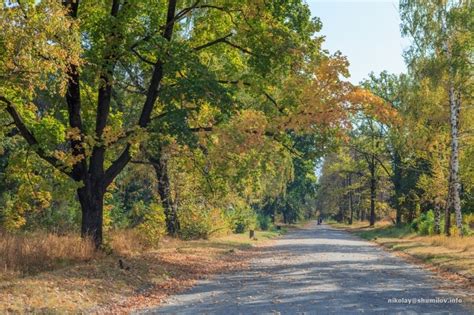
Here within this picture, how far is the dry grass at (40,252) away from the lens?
12032 millimetres

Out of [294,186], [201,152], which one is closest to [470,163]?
[201,152]

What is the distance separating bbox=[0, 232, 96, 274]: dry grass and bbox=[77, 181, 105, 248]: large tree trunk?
2.60 ft

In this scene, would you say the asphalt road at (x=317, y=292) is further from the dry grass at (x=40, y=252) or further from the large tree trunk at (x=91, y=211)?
the large tree trunk at (x=91, y=211)

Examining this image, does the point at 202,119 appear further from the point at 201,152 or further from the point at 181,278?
the point at 181,278

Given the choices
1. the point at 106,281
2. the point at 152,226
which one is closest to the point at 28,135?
the point at 106,281

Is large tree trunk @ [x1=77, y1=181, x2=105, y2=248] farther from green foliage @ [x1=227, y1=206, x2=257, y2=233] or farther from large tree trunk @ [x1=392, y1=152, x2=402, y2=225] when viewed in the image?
large tree trunk @ [x1=392, y1=152, x2=402, y2=225]

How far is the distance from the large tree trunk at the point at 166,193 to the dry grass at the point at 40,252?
10.7 meters

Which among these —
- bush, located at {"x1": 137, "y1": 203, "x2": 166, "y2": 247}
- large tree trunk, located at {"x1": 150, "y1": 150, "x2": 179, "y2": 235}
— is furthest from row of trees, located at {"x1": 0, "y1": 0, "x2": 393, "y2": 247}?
large tree trunk, located at {"x1": 150, "y1": 150, "x2": 179, "y2": 235}

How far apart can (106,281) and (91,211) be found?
444cm

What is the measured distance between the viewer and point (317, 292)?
38.1 ft

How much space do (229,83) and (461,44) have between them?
9.39 meters

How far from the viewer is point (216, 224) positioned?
31391 millimetres

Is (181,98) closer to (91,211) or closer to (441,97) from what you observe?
(91,211)

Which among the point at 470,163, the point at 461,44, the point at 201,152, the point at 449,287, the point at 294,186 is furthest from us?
the point at 294,186
